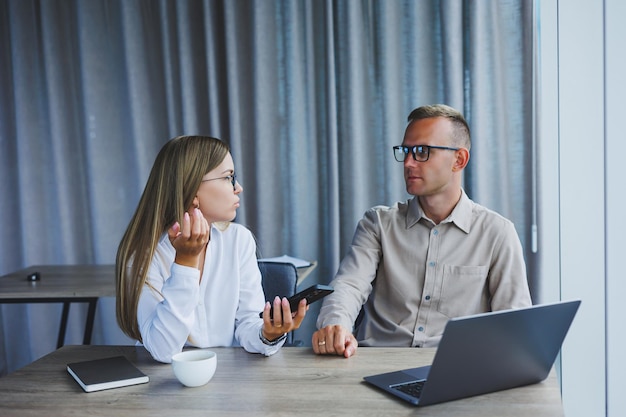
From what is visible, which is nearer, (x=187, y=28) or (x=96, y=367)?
(x=96, y=367)

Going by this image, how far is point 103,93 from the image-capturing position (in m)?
3.65

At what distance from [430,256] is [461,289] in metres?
0.14

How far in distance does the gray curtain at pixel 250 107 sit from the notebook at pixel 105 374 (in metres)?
1.94

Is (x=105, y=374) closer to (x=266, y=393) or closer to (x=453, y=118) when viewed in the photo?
(x=266, y=393)

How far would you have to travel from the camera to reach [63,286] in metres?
2.76

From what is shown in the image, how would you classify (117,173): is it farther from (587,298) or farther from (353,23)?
(587,298)

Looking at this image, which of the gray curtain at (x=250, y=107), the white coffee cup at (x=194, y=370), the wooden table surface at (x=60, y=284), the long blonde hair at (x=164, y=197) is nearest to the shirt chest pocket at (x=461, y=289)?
the long blonde hair at (x=164, y=197)

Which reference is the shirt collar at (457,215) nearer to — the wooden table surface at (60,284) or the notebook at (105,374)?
the notebook at (105,374)

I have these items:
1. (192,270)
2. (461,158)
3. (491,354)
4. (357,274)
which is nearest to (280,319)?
(192,270)

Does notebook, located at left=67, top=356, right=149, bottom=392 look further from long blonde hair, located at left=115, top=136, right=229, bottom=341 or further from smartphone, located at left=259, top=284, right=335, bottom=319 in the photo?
smartphone, located at left=259, top=284, right=335, bottom=319

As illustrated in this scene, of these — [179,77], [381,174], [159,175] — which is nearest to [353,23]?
[381,174]

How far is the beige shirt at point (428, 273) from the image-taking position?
6.63 feet

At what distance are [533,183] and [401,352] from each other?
1854mm

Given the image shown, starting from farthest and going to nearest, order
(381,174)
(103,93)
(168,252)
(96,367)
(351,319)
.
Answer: (103,93)
(381,174)
(351,319)
(168,252)
(96,367)
